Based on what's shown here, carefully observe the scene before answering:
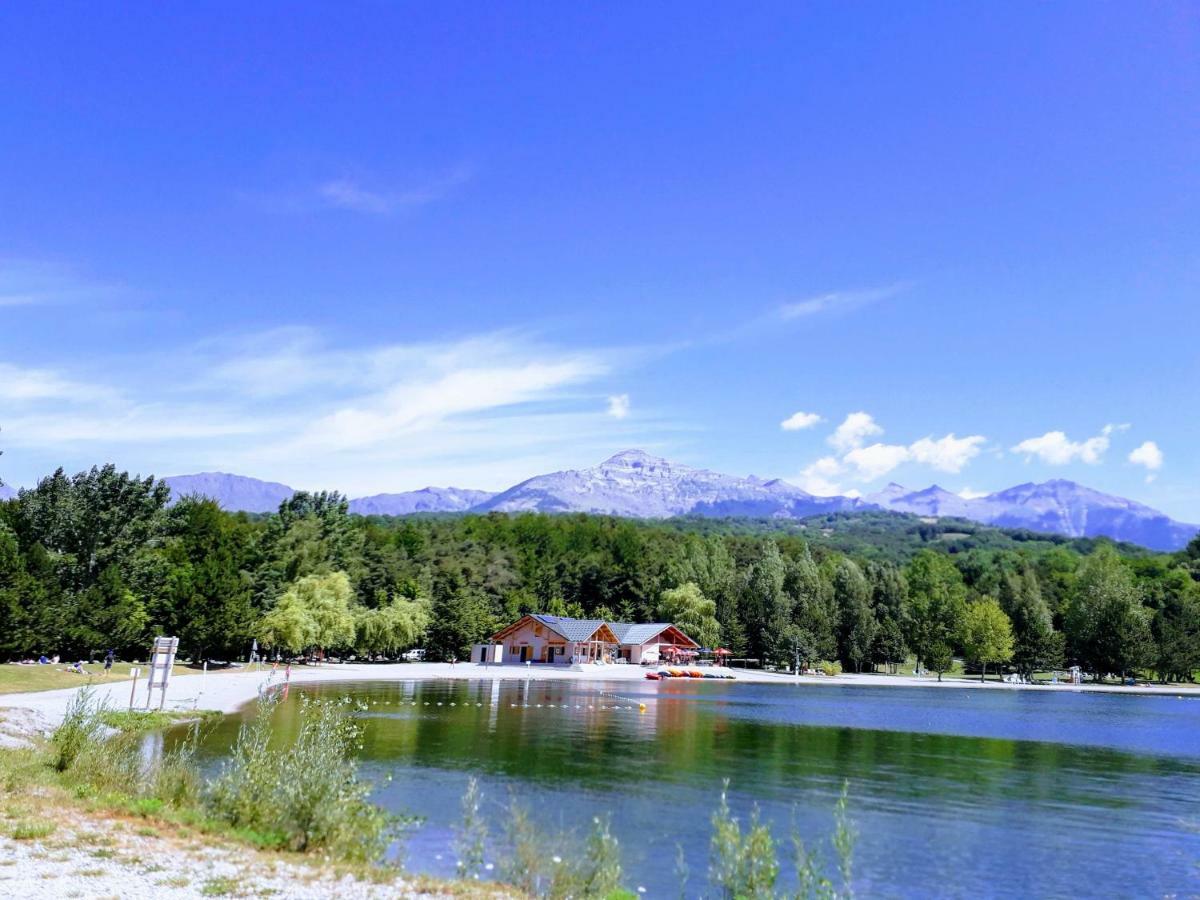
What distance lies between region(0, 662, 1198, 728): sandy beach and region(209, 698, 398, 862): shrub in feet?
17.1

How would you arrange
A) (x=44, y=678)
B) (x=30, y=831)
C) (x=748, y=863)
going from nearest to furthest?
(x=748, y=863) → (x=30, y=831) → (x=44, y=678)

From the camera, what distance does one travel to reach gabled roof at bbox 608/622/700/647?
89625mm

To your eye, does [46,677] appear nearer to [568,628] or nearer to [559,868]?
[559,868]

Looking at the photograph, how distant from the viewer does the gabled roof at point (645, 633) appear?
294 ft

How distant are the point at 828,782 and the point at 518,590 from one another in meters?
75.0

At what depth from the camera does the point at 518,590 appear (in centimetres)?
9731

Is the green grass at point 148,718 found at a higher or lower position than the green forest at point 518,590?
lower

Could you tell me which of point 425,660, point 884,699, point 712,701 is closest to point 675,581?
point 425,660

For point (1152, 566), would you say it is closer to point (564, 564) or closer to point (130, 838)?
point (564, 564)

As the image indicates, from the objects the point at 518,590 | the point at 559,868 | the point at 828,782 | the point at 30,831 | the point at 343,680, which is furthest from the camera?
the point at 518,590

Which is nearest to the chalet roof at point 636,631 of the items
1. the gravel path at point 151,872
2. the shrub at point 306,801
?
the shrub at point 306,801

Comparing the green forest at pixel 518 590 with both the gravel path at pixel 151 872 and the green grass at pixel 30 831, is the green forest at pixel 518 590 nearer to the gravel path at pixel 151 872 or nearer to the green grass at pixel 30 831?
the green grass at pixel 30 831

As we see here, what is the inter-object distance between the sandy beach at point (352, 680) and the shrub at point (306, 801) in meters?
5.21

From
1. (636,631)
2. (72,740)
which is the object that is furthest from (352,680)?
(72,740)
